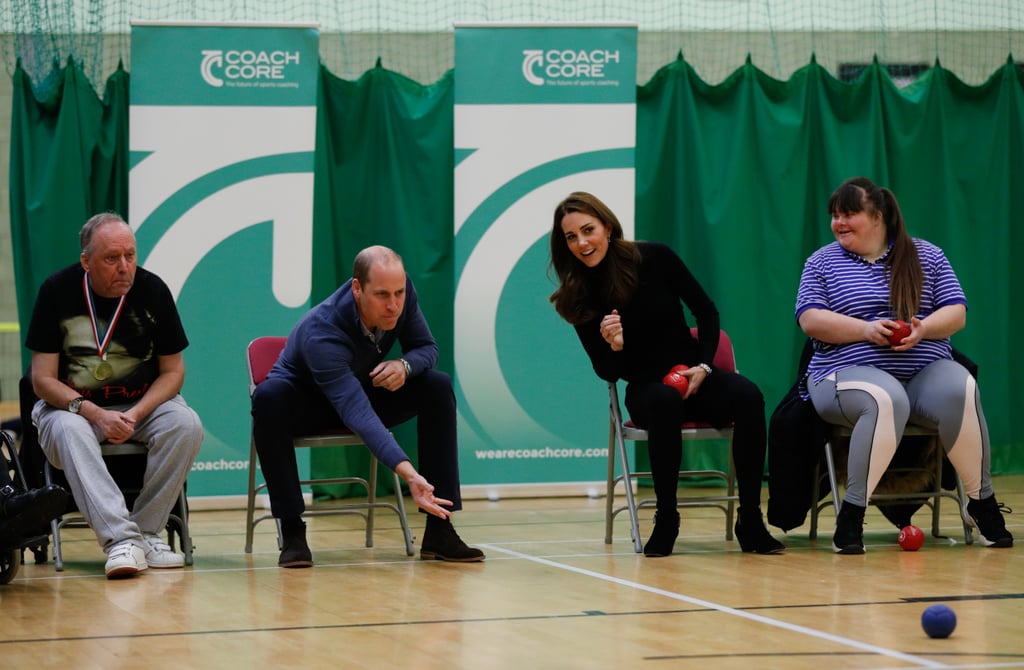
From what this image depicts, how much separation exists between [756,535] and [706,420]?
42cm

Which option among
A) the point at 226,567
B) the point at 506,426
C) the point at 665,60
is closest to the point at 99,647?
the point at 226,567

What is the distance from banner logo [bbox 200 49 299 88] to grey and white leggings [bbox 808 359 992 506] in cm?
304

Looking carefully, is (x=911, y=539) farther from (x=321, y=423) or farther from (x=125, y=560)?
(x=125, y=560)

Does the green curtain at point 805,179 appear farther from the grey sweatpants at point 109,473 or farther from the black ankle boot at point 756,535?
the grey sweatpants at point 109,473

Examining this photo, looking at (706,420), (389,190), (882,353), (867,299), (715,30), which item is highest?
(715,30)

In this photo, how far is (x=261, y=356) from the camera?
443cm

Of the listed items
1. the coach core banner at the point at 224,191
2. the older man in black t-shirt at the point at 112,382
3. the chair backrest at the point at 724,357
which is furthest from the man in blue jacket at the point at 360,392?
the coach core banner at the point at 224,191

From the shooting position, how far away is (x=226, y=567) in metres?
4.05

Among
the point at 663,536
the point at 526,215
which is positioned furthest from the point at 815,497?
the point at 526,215

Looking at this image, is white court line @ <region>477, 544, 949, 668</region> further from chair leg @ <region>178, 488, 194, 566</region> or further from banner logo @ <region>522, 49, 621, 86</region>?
banner logo @ <region>522, 49, 621, 86</region>

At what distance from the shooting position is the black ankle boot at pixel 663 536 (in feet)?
13.5

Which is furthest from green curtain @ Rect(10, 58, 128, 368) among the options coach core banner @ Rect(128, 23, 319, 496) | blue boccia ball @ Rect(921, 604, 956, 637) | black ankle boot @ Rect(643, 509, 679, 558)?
blue boccia ball @ Rect(921, 604, 956, 637)

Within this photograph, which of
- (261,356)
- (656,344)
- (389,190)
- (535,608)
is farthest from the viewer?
(389,190)

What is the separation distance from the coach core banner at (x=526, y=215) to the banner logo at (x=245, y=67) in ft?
2.67
